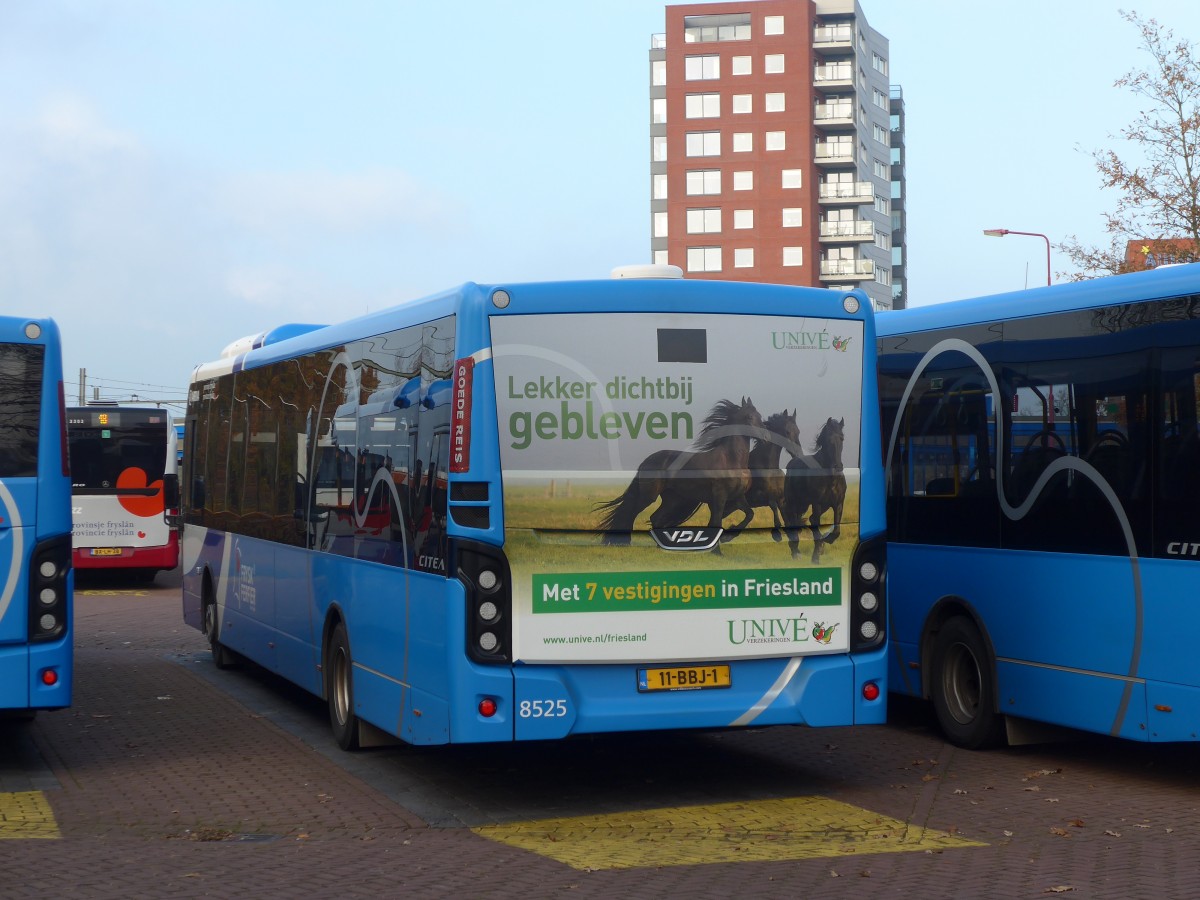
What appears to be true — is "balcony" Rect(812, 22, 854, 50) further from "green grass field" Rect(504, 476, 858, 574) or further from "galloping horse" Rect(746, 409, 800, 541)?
"green grass field" Rect(504, 476, 858, 574)

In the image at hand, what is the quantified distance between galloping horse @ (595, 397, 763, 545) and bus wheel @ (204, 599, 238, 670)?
8.20 meters

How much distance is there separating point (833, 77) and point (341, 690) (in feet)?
323

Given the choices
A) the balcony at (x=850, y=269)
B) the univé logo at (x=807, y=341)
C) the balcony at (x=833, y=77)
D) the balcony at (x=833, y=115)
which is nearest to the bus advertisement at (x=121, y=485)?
the univé logo at (x=807, y=341)

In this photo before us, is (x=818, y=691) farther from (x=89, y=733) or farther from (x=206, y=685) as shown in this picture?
(x=206, y=685)

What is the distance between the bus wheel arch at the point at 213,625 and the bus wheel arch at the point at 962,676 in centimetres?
738

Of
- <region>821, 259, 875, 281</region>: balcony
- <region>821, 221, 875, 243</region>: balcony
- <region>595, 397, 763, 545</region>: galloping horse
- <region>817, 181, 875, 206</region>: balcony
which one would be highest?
<region>817, 181, 875, 206</region>: balcony

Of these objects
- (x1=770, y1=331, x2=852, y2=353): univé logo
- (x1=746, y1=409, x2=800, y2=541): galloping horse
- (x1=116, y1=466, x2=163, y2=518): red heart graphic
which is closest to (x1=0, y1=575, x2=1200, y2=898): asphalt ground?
(x1=746, y1=409, x2=800, y2=541): galloping horse

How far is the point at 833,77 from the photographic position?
105062 millimetres

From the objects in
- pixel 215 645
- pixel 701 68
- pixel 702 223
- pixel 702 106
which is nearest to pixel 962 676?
pixel 215 645

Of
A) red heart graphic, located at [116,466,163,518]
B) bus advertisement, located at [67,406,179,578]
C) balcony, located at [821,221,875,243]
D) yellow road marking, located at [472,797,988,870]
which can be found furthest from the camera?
balcony, located at [821,221,875,243]

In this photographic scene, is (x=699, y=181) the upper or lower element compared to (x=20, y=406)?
upper

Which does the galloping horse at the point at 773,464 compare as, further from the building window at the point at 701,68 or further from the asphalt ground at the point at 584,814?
the building window at the point at 701,68

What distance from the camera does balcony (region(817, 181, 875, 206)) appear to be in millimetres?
106250

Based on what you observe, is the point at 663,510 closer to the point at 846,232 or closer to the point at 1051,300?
the point at 1051,300
